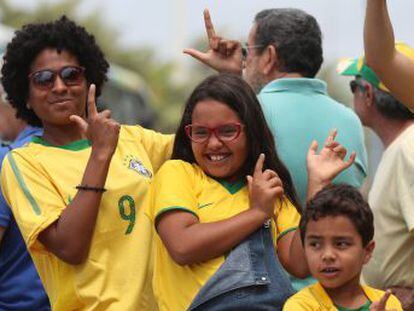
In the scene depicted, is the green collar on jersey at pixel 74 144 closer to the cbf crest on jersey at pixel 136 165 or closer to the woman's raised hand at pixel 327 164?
the cbf crest on jersey at pixel 136 165

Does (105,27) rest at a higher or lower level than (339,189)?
lower

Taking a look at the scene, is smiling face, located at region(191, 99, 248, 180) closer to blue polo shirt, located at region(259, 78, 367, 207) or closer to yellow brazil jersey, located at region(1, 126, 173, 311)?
yellow brazil jersey, located at region(1, 126, 173, 311)

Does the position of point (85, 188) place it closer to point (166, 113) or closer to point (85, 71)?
point (85, 71)

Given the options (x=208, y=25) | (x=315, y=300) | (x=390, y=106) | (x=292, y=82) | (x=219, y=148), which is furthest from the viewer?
(x=390, y=106)

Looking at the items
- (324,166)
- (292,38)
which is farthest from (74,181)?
(292,38)

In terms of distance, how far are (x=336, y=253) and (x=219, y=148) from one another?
0.64m

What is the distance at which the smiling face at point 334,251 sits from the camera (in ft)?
15.9

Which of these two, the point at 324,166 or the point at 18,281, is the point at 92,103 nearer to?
the point at 324,166

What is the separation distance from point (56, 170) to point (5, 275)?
0.77 meters

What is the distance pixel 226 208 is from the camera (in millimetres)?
5133

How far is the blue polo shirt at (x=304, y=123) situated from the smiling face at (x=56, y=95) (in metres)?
1.03

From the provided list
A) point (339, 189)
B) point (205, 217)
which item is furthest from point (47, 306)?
point (339, 189)

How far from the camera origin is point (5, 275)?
19.5ft

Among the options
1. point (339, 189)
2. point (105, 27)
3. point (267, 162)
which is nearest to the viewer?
point (339, 189)
